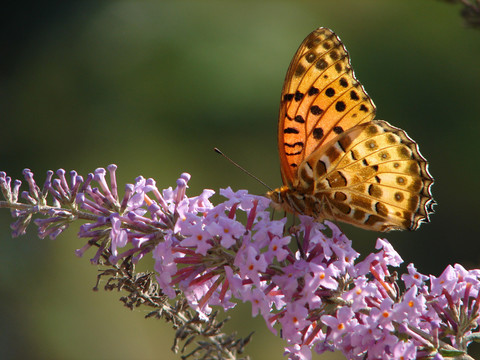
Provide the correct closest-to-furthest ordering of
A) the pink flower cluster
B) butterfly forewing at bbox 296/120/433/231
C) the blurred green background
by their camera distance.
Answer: the pink flower cluster → butterfly forewing at bbox 296/120/433/231 → the blurred green background

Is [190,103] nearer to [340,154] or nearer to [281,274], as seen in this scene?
[340,154]

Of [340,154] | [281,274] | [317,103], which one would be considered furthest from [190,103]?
[281,274]

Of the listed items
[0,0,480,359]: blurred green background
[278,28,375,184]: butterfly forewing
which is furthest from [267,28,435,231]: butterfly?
[0,0,480,359]: blurred green background

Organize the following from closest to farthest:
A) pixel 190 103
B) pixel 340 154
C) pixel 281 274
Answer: pixel 281 274, pixel 340 154, pixel 190 103

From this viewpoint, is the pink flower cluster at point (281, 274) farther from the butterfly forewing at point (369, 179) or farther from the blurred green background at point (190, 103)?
the blurred green background at point (190, 103)

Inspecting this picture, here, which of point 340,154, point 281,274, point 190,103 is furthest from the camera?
point 190,103

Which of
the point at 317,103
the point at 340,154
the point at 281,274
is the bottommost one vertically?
the point at 281,274

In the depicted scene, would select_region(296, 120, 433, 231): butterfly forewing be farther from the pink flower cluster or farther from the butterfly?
the pink flower cluster
